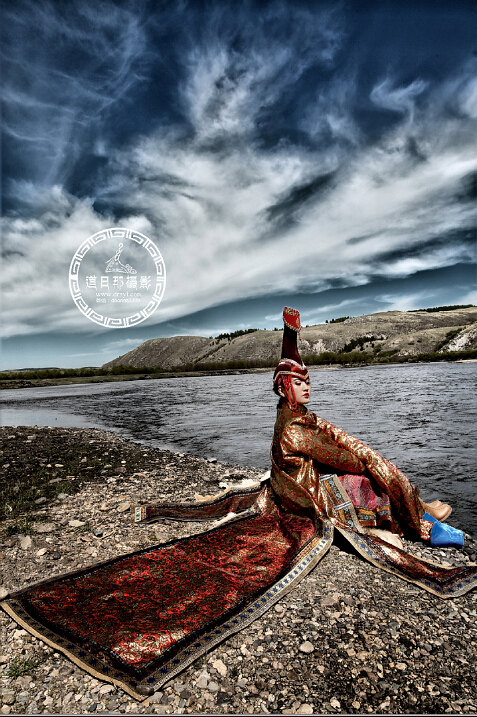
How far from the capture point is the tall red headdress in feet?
18.4

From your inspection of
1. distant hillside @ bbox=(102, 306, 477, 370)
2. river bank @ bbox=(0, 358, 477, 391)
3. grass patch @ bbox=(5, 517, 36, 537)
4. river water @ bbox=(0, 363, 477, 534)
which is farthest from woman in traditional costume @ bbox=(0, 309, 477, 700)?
distant hillside @ bbox=(102, 306, 477, 370)

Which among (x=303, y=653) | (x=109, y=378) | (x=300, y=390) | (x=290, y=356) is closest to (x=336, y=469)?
(x=300, y=390)

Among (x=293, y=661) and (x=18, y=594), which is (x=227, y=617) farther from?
(x=18, y=594)

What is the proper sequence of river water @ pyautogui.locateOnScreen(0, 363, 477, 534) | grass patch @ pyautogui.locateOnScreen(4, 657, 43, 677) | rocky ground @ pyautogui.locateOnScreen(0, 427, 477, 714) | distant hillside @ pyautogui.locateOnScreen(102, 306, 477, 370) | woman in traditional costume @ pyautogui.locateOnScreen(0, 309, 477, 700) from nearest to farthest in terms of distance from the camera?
1. rocky ground @ pyautogui.locateOnScreen(0, 427, 477, 714)
2. grass patch @ pyautogui.locateOnScreen(4, 657, 43, 677)
3. woman in traditional costume @ pyautogui.locateOnScreen(0, 309, 477, 700)
4. river water @ pyautogui.locateOnScreen(0, 363, 477, 534)
5. distant hillside @ pyautogui.locateOnScreen(102, 306, 477, 370)

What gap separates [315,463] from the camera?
559 centimetres

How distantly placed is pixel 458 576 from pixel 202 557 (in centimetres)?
299

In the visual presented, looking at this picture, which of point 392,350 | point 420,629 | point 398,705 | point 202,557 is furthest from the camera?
point 392,350

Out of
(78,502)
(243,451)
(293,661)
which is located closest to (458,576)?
(293,661)

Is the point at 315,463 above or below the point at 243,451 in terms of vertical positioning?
above

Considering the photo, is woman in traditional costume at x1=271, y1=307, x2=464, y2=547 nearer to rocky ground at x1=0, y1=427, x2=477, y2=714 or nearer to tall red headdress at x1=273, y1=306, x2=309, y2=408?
tall red headdress at x1=273, y1=306, x2=309, y2=408

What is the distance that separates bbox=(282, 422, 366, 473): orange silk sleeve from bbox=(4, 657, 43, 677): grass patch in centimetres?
344

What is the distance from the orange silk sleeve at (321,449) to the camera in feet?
17.9

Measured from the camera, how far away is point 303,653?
3.65 m

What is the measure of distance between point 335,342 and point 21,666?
13464 cm
